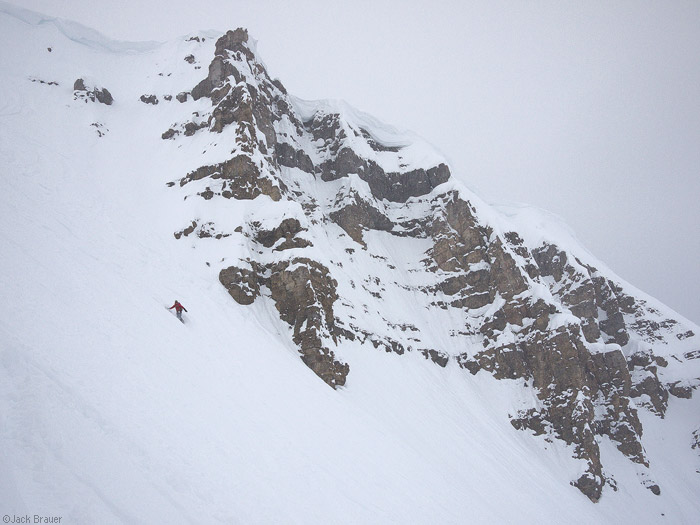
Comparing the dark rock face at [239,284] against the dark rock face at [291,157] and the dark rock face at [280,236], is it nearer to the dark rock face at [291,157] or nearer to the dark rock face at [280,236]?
the dark rock face at [280,236]

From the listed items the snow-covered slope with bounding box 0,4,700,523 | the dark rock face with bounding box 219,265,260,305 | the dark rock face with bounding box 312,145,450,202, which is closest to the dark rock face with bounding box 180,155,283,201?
the snow-covered slope with bounding box 0,4,700,523

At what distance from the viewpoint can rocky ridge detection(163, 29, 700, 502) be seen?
35688 millimetres

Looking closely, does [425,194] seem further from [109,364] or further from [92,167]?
[109,364]

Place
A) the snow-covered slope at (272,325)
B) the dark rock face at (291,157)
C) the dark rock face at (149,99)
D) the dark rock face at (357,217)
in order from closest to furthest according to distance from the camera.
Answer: the snow-covered slope at (272,325) → the dark rock face at (149,99) → the dark rock face at (357,217) → the dark rock face at (291,157)

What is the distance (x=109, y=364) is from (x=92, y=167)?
120ft

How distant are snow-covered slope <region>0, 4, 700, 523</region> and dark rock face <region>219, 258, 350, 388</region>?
21 centimetres

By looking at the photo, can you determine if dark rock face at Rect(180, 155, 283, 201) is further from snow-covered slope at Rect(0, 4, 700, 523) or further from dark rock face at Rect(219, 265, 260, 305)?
dark rock face at Rect(219, 265, 260, 305)

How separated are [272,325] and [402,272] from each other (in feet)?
131

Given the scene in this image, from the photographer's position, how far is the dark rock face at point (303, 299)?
1214 inches

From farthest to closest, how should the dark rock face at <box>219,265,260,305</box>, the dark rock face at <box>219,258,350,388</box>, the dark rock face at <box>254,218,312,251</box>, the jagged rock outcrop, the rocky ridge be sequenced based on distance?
the jagged rock outcrop, the dark rock face at <box>254,218,312,251</box>, the rocky ridge, the dark rock face at <box>219,258,350,388</box>, the dark rock face at <box>219,265,260,305</box>

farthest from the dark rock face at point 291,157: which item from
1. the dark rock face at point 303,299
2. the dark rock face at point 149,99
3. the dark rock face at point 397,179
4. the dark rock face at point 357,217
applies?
the dark rock face at point 303,299

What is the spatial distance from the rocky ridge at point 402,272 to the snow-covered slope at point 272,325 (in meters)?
0.37

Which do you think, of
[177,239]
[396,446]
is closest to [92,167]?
[177,239]

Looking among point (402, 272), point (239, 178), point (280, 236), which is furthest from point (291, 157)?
point (280, 236)
